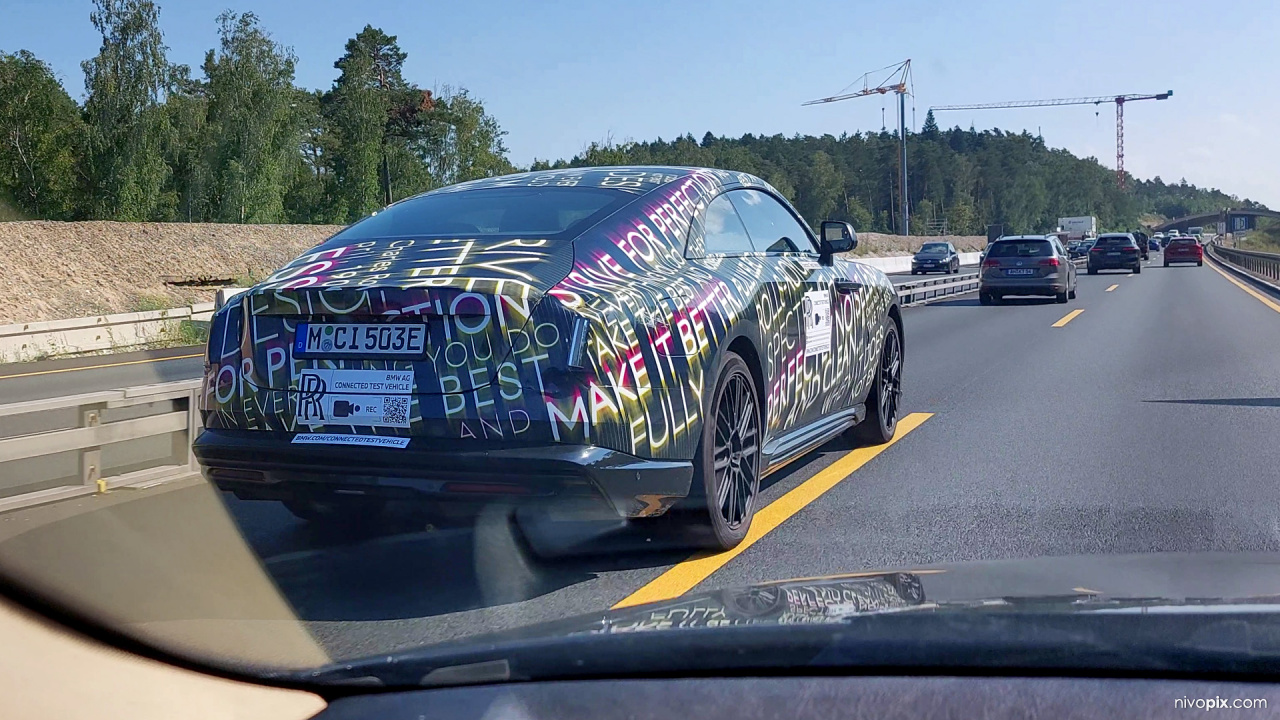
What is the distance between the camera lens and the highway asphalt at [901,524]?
13.7ft

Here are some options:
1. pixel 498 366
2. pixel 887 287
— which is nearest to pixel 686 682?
pixel 498 366

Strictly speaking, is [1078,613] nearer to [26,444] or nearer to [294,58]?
[26,444]

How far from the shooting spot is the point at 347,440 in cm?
398

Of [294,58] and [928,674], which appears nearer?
[928,674]

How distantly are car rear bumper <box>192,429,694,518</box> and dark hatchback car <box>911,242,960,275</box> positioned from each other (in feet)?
149

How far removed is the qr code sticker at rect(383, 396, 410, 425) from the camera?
156 inches

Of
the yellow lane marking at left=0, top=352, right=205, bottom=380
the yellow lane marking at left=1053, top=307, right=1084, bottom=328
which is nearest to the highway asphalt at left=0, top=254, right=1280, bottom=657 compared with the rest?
the yellow lane marking at left=1053, top=307, right=1084, bottom=328

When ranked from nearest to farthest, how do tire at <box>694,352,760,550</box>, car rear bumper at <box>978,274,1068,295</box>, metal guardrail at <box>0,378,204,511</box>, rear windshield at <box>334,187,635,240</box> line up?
1. tire at <box>694,352,760,550</box>
2. rear windshield at <box>334,187,635,240</box>
3. metal guardrail at <box>0,378,204,511</box>
4. car rear bumper at <box>978,274,1068,295</box>

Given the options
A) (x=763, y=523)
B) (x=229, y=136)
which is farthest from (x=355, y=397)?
(x=229, y=136)

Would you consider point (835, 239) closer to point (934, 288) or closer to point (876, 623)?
point (876, 623)

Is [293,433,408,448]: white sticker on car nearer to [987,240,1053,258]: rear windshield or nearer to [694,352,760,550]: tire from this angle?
[694,352,760,550]: tire

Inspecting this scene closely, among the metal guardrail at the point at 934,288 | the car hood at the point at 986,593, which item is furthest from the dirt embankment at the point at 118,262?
the car hood at the point at 986,593

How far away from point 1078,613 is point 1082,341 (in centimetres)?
1433

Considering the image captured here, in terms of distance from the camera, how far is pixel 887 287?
720 centimetres
